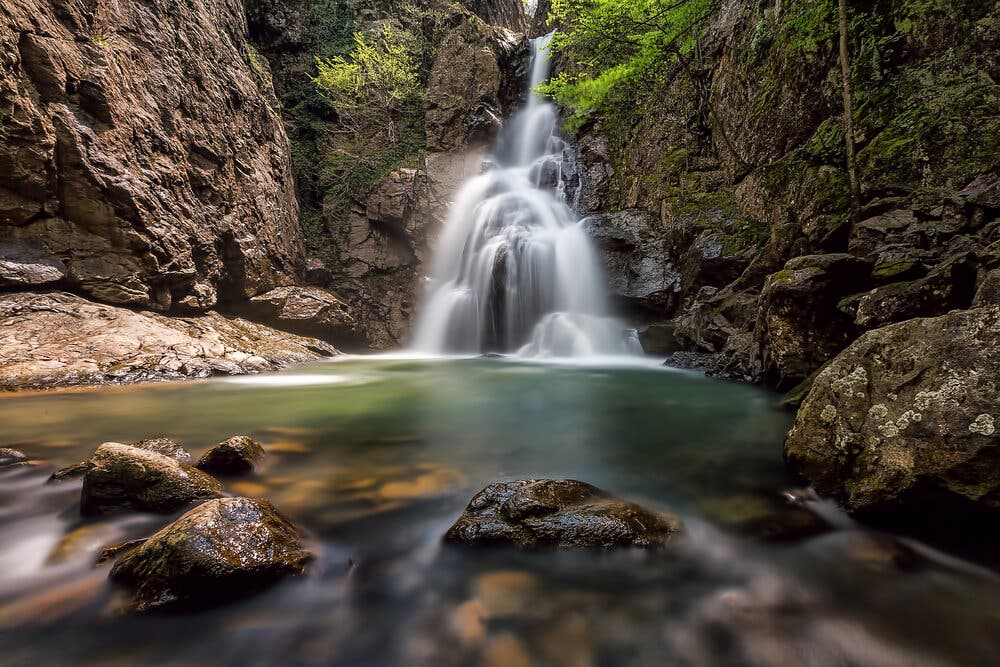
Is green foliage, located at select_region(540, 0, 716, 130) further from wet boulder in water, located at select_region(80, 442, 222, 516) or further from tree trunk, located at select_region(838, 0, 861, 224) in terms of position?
wet boulder in water, located at select_region(80, 442, 222, 516)

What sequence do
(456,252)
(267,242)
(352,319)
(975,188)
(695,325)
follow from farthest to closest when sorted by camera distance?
(456,252) < (352,319) < (267,242) < (695,325) < (975,188)

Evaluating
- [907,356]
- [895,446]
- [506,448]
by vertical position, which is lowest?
[506,448]

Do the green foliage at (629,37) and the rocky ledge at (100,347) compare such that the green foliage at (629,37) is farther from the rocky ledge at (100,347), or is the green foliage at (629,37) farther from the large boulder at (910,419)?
the rocky ledge at (100,347)

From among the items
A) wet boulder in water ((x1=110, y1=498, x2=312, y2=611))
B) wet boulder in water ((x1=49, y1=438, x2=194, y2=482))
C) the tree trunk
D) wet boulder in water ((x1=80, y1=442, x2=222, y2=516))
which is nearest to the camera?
wet boulder in water ((x1=110, y1=498, x2=312, y2=611))

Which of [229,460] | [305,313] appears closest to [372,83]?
[305,313]

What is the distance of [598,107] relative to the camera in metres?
14.3

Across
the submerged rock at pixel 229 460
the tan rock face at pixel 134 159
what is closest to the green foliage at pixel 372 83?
the tan rock face at pixel 134 159

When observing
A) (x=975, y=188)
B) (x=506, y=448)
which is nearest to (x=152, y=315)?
(x=506, y=448)

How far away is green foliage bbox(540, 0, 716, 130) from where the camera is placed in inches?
425

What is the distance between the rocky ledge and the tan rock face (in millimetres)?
655

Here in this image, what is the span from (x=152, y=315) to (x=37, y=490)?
7.69m

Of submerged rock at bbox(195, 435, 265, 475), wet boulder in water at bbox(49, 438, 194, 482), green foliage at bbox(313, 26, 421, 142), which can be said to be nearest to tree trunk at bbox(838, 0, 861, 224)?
submerged rock at bbox(195, 435, 265, 475)

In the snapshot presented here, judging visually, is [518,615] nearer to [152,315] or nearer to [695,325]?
[695,325]

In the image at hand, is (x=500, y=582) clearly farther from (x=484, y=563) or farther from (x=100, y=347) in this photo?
(x=100, y=347)
